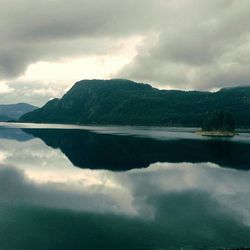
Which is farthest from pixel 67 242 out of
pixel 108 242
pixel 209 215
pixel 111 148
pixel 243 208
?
pixel 111 148

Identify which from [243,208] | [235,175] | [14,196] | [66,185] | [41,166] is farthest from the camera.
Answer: [41,166]

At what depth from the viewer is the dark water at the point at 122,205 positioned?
46094 millimetres

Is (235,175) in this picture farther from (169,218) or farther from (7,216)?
(7,216)

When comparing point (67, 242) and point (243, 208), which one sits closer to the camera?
point (67, 242)

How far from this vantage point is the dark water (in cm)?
4609

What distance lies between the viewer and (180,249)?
42844 mm

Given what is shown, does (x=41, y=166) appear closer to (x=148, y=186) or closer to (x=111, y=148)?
(x=148, y=186)

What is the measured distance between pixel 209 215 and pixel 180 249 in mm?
18128

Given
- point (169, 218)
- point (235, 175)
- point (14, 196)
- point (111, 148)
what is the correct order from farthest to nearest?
point (111, 148)
point (235, 175)
point (14, 196)
point (169, 218)

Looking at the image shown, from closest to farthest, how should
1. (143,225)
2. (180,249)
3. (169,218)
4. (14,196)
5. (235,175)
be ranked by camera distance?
(180,249), (143,225), (169,218), (14,196), (235,175)

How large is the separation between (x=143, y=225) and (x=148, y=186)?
3269 cm

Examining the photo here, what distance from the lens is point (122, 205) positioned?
64688 millimetres

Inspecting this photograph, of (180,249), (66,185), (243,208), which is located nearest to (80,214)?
(180,249)

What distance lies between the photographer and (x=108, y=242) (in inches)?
1770
